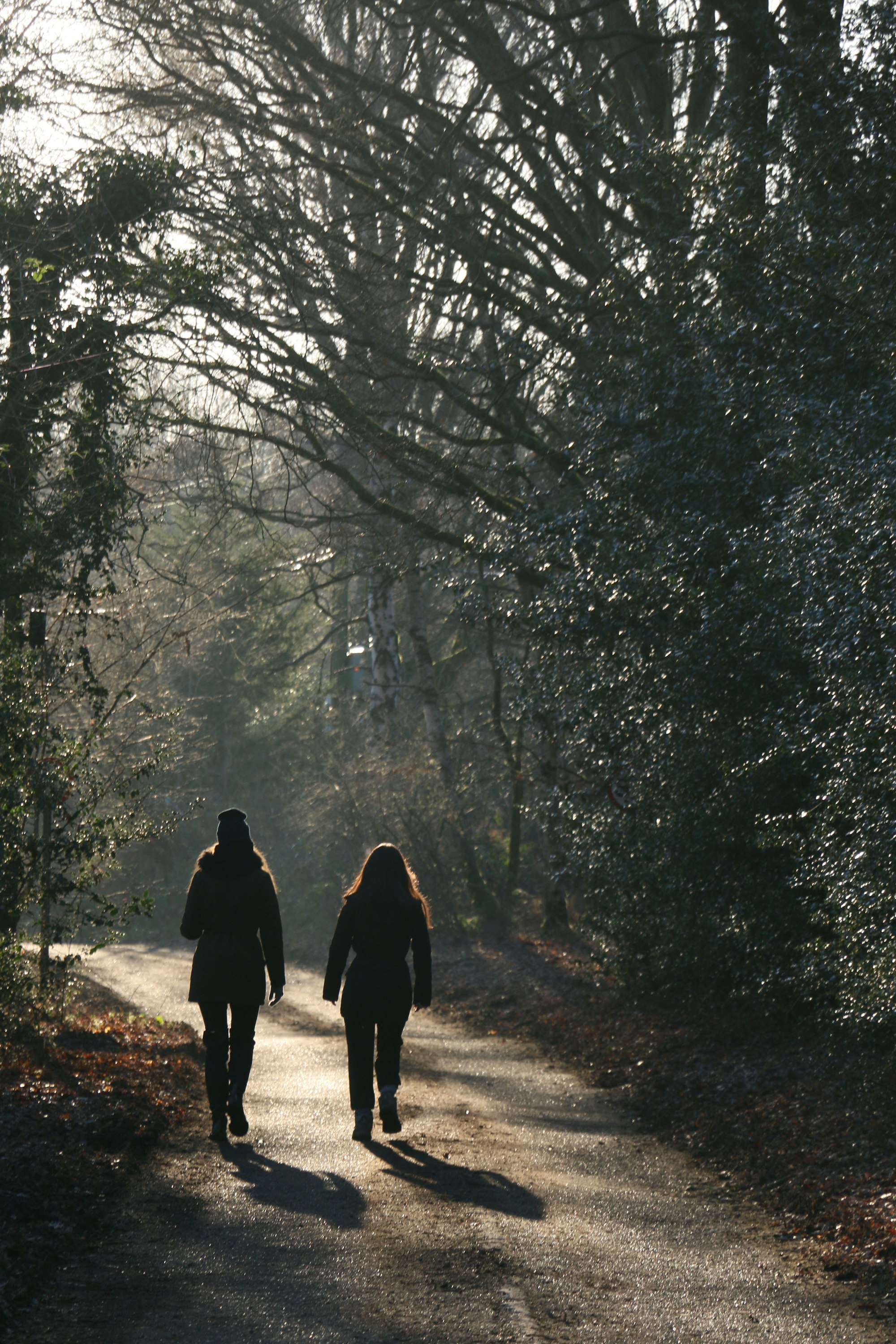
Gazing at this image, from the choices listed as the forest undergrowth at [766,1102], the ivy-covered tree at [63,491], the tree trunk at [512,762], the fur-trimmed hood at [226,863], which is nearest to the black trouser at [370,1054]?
the fur-trimmed hood at [226,863]

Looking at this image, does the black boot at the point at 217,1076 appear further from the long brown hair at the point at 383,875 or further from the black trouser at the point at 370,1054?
the long brown hair at the point at 383,875

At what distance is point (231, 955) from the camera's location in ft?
26.1

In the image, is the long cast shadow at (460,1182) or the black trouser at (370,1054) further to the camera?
the black trouser at (370,1054)

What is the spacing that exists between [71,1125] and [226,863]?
71.4 inches

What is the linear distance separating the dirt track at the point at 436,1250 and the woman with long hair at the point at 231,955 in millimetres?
404

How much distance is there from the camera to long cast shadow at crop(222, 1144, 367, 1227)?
244 inches

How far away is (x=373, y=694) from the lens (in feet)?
91.7

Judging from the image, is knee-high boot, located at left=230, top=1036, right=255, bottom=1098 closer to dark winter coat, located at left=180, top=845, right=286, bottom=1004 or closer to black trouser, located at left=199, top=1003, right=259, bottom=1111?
black trouser, located at left=199, top=1003, right=259, bottom=1111

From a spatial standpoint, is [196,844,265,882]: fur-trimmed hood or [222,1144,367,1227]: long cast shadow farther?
[196,844,265,882]: fur-trimmed hood

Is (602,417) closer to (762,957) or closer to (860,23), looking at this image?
(860,23)

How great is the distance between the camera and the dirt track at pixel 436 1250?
15.6ft

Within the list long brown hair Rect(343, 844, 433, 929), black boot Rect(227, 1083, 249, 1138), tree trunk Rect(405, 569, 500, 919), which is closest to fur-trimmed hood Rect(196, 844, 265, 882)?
long brown hair Rect(343, 844, 433, 929)

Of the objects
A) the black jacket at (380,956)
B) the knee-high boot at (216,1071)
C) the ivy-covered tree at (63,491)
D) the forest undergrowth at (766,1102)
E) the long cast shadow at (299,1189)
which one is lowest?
the forest undergrowth at (766,1102)

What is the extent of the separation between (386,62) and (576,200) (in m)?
3.35
